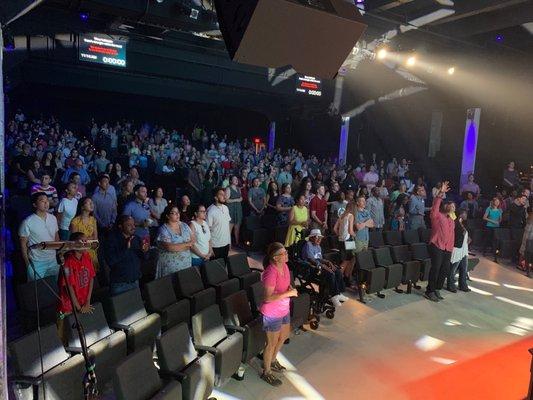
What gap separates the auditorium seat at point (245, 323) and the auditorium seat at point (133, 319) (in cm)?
73

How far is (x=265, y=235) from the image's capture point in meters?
9.33

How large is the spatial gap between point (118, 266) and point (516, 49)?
12.7 m

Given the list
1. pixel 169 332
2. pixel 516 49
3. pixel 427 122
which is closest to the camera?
pixel 169 332

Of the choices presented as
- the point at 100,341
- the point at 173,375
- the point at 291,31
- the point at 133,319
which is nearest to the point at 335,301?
the point at 133,319

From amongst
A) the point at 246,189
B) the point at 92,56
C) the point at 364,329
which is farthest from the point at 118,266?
the point at 92,56

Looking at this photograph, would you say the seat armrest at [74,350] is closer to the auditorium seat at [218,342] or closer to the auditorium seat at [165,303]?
the auditorium seat at [218,342]

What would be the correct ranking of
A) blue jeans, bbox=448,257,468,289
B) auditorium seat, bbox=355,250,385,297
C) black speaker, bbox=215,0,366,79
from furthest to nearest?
blue jeans, bbox=448,257,468,289, auditorium seat, bbox=355,250,385,297, black speaker, bbox=215,0,366,79

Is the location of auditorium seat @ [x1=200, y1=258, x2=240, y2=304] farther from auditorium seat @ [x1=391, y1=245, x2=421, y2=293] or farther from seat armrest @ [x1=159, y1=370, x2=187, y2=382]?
auditorium seat @ [x1=391, y1=245, x2=421, y2=293]

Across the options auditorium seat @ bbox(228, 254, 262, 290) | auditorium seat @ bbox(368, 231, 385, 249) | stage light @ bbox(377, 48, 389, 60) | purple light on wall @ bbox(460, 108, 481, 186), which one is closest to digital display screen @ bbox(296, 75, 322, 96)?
stage light @ bbox(377, 48, 389, 60)

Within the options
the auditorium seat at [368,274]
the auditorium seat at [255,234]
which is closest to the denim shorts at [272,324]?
the auditorium seat at [368,274]

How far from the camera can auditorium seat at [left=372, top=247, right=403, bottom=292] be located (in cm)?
729

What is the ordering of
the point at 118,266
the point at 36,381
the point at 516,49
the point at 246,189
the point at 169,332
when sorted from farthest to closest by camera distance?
the point at 516,49, the point at 246,189, the point at 118,266, the point at 169,332, the point at 36,381

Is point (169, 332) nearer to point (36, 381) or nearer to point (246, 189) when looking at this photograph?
point (36, 381)

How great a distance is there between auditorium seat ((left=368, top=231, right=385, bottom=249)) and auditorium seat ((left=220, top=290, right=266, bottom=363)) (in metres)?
3.90
